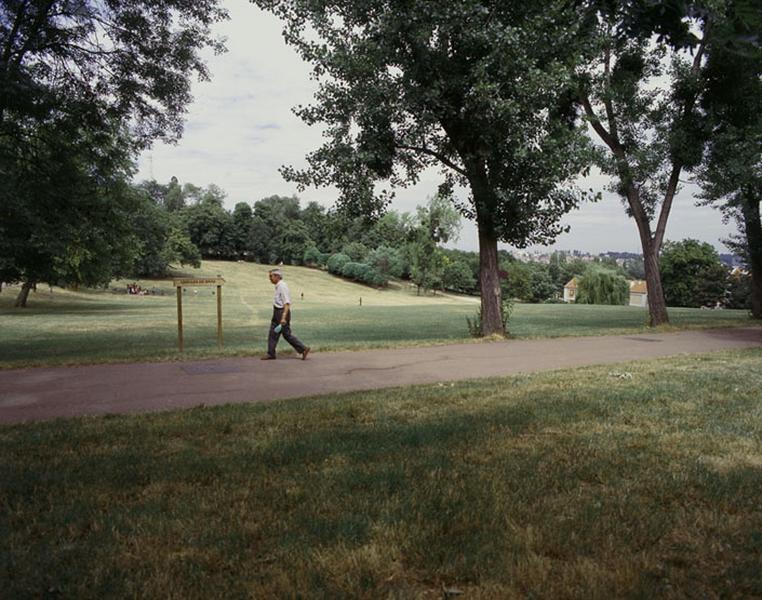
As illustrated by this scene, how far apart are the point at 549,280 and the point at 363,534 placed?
427 ft

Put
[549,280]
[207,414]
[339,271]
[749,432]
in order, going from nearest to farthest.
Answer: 1. [749,432]
2. [207,414]
3. [339,271]
4. [549,280]

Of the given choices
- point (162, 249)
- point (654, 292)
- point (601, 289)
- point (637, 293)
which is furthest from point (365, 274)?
point (654, 292)

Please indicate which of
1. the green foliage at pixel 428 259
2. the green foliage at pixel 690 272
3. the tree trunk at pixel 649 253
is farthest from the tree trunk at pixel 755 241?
the green foliage at pixel 690 272

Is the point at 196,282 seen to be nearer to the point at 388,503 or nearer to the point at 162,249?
the point at 388,503

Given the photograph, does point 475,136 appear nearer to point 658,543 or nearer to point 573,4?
point 573,4

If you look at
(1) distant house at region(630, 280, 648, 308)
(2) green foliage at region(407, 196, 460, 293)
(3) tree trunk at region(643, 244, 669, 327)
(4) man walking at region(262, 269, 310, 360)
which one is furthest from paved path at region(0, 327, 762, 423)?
(1) distant house at region(630, 280, 648, 308)

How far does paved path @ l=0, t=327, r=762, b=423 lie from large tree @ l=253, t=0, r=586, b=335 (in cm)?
348

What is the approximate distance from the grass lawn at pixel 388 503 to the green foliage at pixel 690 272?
78.4m

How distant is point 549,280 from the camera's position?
127938 mm

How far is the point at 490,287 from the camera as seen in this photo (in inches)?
617

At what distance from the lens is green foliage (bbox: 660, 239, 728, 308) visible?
247 ft

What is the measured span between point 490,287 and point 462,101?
4.80m

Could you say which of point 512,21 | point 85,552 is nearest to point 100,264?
point 512,21

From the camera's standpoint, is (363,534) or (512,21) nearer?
(363,534)
